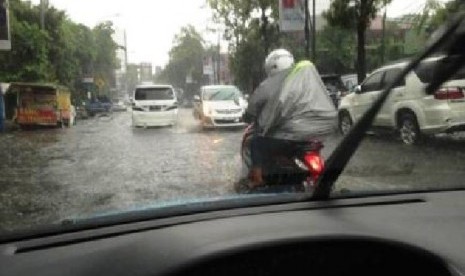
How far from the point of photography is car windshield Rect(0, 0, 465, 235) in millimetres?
2281

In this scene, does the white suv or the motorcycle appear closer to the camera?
the white suv

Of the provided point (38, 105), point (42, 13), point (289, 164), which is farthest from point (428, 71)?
point (38, 105)

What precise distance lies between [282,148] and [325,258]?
252 centimetres

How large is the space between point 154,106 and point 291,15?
5265 mm

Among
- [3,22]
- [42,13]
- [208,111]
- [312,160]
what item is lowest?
[208,111]

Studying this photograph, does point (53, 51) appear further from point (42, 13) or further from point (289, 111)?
point (289, 111)

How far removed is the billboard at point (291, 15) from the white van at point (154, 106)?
169 inches

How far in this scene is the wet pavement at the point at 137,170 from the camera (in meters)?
3.13

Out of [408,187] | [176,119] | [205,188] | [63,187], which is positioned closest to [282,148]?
[408,187]

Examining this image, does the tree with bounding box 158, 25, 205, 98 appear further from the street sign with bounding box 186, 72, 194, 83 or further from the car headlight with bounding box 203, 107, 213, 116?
the car headlight with bounding box 203, 107, 213, 116

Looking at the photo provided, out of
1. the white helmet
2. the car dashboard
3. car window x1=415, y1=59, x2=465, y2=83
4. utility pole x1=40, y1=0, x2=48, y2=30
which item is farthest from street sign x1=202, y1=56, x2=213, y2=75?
car window x1=415, y1=59, x2=465, y2=83

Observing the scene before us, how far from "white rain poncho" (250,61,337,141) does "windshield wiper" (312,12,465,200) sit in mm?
1974

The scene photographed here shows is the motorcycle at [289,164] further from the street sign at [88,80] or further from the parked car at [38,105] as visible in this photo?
the parked car at [38,105]

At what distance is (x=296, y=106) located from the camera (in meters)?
4.19
